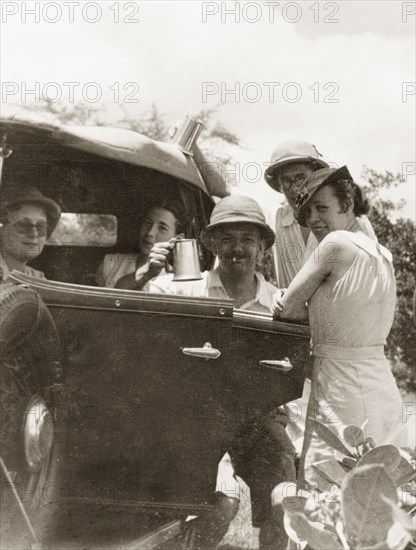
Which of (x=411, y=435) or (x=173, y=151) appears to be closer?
(x=411, y=435)

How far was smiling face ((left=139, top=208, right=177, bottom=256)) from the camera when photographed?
4.60 meters

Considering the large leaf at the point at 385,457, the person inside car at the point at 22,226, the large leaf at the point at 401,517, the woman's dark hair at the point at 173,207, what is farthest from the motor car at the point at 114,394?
the large leaf at the point at 401,517

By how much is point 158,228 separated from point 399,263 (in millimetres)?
6016

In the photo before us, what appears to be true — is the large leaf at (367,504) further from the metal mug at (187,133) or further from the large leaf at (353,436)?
the metal mug at (187,133)

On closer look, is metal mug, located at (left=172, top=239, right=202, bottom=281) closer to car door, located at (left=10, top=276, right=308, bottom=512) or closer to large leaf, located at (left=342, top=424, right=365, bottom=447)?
car door, located at (left=10, top=276, right=308, bottom=512)

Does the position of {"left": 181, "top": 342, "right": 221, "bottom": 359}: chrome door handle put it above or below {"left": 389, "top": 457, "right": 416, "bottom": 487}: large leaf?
above

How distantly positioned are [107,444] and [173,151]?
1782 millimetres

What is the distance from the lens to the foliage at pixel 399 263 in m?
9.64

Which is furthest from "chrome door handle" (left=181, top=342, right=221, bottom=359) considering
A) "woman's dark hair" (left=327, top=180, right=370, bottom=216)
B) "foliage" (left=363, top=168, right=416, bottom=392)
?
"foliage" (left=363, top=168, right=416, bottom=392)

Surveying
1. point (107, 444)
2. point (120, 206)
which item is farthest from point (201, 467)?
point (120, 206)

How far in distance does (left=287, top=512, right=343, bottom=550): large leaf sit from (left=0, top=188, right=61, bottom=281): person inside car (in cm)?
228

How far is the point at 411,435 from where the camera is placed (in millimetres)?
2699

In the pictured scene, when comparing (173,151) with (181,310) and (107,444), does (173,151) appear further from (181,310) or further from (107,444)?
(107,444)

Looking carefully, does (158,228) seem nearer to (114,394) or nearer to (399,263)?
(114,394)
